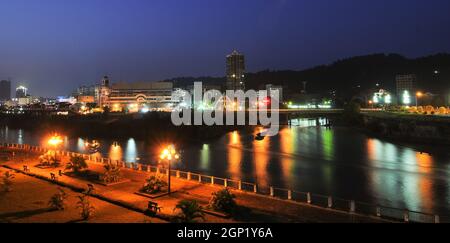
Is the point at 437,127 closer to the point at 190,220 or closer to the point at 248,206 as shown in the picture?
the point at 248,206

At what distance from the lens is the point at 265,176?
107 ft

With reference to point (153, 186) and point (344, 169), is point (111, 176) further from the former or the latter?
point (344, 169)

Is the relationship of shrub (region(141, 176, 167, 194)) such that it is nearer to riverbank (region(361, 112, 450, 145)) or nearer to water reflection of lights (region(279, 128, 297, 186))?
water reflection of lights (region(279, 128, 297, 186))

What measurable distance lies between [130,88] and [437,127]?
406 ft

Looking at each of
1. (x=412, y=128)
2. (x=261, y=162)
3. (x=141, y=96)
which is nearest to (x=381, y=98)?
(x=412, y=128)

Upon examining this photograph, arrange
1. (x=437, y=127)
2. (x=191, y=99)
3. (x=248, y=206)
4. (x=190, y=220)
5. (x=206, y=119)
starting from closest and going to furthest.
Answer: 1. (x=190, y=220)
2. (x=248, y=206)
3. (x=437, y=127)
4. (x=206, y=119)
5. (x=191, y=99)

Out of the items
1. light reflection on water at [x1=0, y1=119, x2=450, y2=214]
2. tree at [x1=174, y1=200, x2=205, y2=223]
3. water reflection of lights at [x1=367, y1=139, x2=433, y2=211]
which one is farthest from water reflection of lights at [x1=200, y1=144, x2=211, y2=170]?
tree at [x1=174, y1=200, x2=205, y2=223]

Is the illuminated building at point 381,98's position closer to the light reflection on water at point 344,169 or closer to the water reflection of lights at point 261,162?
the light reflection on water at point 344,169

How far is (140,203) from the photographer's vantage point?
54.8 ft

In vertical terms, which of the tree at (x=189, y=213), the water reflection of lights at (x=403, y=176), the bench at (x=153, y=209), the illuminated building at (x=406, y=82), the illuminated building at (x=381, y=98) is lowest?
the water reflection of lights at (x=403, y=176)

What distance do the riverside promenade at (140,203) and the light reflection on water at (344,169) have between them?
971 cm

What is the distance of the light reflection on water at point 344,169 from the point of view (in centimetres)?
2570

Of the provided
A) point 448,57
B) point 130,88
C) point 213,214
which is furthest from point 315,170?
point 448,57

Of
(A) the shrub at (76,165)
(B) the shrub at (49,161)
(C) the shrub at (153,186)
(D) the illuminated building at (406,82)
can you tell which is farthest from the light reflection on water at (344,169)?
(D) the illuminated building at (406,82)
